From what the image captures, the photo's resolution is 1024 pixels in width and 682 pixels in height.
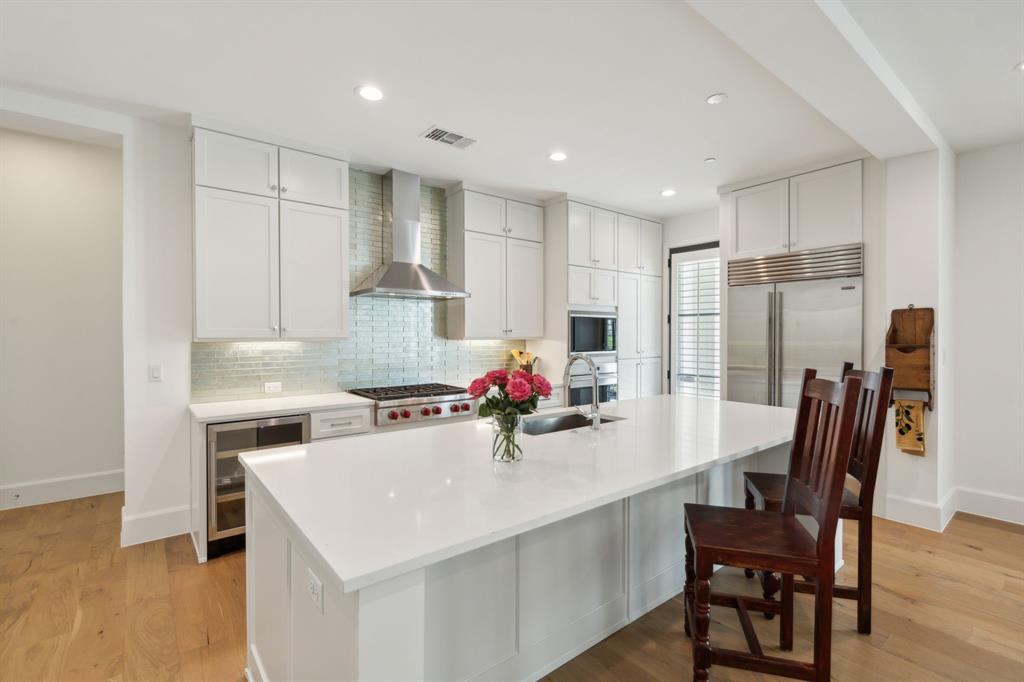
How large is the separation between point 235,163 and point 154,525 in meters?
2.34

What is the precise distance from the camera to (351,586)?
0.93m

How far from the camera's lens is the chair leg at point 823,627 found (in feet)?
4.85

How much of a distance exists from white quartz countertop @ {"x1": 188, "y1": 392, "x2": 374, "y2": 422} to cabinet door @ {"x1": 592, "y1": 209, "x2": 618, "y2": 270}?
8.79ft

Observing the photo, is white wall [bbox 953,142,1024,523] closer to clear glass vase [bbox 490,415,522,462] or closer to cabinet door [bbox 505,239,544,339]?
cabinet door [bbox 505,239,544,339]

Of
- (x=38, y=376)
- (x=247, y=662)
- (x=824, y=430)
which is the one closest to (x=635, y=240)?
(x=824, y=430)

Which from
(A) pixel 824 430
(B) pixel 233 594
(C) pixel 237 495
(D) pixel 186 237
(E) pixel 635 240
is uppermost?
(E) pixel 635 240

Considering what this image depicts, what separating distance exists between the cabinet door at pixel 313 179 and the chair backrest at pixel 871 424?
3239 mm

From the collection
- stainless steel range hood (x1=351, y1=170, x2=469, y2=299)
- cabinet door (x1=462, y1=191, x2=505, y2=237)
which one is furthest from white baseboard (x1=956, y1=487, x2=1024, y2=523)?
cabinet door (x1=462, y1=191, x2=505, y2=237)

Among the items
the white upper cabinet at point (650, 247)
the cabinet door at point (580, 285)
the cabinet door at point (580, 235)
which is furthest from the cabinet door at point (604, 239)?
the white upper cabinet at point (650, 247)

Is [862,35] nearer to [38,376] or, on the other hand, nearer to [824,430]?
[824,430]

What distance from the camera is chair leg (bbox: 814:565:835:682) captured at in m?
1.48

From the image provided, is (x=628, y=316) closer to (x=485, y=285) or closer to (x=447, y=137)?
(x=485, y=285)

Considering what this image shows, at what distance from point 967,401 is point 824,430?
9.93 feet

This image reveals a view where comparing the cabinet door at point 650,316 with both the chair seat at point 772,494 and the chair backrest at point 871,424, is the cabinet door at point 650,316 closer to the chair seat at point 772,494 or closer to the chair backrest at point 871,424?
the chair seat at point 772,494
